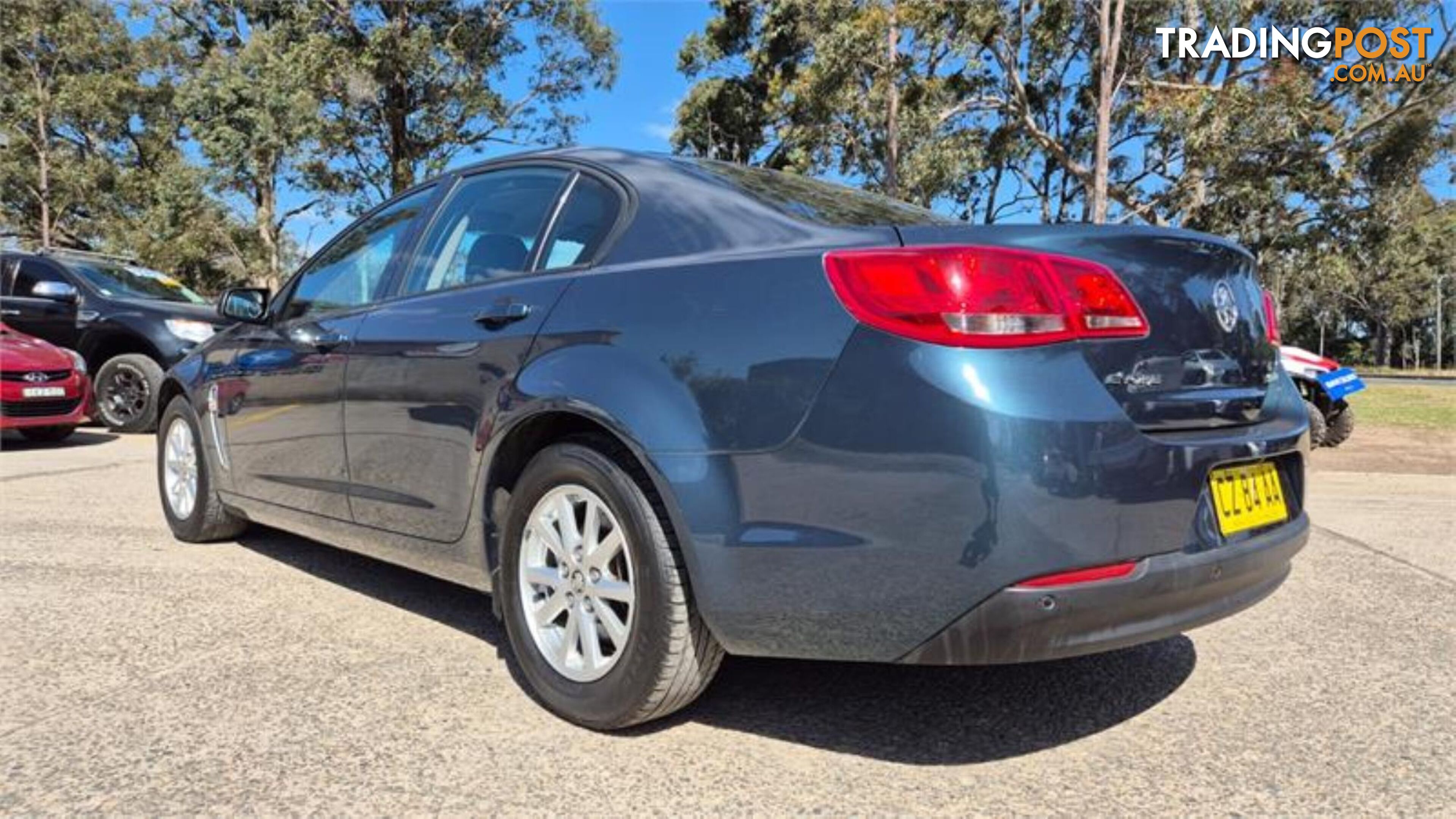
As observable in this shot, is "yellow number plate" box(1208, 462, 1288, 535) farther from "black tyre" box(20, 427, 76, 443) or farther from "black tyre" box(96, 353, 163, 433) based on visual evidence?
"black tyre" box(96, 353, 163, 433)

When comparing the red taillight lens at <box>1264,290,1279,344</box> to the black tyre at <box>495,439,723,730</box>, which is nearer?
the black tyre at <box>495,439,723,730</box>

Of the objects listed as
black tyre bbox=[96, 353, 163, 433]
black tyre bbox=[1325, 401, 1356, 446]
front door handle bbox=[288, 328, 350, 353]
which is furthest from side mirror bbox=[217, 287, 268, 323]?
black tyre bbox=[1325, 401, 1356, 446]

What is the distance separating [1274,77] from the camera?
17156 millimetres

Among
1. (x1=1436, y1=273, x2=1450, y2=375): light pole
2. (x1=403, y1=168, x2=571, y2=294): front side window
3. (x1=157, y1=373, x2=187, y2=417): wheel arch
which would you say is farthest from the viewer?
(x1=1436, y1=273, x2=1450, y2=375): light pole

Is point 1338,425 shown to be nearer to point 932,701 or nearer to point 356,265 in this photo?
point 932,701

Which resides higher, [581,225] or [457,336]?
[581,225]

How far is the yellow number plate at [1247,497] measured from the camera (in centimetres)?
216

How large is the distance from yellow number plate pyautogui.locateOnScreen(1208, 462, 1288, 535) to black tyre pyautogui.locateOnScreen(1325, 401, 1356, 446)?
28.4ft

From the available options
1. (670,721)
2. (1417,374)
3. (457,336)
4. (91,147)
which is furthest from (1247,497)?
(1417,374)

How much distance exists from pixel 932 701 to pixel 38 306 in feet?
32.5

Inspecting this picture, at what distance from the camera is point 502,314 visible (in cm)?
266

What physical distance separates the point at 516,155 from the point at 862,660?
6.44 ft

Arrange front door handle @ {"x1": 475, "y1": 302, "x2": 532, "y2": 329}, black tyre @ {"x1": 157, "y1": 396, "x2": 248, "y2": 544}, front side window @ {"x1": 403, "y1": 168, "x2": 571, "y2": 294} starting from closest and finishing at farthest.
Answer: front door handle @ {"x1": 475, "y1": 302, "x2": 532, "y2": 329}, front side window @ {"x1": 403, "y1": 168, "x2": 571, "y2": 294}, black tyre @ {"x1": 157, "y1": 396, "x2": 248, "y2": 544}
